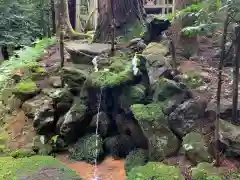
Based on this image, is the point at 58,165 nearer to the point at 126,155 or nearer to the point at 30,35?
the point at 126,155

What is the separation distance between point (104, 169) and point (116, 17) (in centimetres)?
545

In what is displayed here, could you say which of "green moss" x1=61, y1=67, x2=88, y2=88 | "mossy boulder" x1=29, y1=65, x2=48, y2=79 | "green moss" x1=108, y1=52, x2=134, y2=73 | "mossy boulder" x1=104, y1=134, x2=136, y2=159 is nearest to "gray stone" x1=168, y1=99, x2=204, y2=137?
"mossy boulder" x1=104, y1=134, x2=136, y2=159

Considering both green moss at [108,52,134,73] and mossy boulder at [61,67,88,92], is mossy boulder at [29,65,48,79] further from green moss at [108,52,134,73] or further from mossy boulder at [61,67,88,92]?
green moss at [108,52,134,73]

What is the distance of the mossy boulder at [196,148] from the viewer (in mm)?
5320

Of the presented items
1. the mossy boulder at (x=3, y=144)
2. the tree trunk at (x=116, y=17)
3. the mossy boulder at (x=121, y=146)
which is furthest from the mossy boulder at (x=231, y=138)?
the tree trunk at (x=116, y=17)

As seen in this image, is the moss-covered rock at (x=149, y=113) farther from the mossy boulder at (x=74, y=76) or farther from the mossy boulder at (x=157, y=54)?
the mossy boulder at (x=74, y=76)

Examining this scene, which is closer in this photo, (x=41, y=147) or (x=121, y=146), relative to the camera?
(x=121, y=146)

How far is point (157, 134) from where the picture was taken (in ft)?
19.5

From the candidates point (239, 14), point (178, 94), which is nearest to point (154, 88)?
point (178, 94)

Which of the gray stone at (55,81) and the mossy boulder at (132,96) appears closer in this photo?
the mossy boulder at (132,96)

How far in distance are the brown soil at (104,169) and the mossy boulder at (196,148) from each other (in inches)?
58.3

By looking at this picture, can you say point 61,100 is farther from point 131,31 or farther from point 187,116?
point 131,31

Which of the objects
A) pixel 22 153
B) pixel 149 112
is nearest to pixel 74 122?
pixel 22 153

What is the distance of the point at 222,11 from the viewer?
493 centimetres
